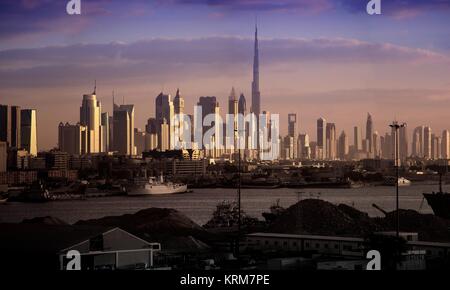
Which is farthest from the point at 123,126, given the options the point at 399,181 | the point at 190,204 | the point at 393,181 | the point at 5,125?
the point at 399,181

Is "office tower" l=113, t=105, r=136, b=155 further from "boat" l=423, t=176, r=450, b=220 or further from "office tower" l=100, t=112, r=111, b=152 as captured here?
"boat" l=423, t=176, r=450, b=220

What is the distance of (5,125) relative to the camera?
803 centimetres

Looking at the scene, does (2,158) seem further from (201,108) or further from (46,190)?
(46,190)

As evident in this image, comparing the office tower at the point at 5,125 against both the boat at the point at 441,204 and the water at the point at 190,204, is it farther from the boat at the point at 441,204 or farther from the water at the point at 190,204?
the boat at the point at 441,204

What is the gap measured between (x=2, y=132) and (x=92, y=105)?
2.50m

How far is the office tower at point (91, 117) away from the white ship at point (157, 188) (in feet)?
32.9

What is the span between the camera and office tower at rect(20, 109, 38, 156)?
6.10 metres

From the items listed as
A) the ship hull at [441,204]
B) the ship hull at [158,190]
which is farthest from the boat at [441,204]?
the ship hull at [158,190]

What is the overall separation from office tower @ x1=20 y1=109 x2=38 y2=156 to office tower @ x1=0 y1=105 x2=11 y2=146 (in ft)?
0.49

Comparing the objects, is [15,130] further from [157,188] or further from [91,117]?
[157,188]

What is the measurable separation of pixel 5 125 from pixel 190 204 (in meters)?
13.0

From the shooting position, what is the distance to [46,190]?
17.3m

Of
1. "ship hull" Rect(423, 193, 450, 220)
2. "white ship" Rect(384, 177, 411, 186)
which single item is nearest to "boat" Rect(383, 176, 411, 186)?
"white ship" Rect(384, 177, 411, 186)

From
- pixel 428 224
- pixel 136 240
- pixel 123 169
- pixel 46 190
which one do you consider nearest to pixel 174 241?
pixel 136 240
